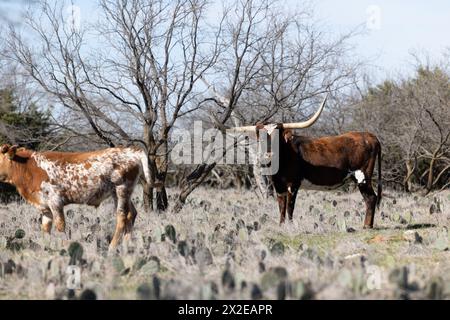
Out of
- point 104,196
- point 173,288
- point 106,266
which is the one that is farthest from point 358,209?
point 173,288

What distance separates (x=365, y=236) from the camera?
9.16 meters

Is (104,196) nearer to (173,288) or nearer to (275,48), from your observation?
(173,288)

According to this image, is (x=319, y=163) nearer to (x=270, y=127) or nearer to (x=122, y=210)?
(x=270, y=127)

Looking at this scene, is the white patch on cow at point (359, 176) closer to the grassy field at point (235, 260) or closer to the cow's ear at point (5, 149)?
the grassy field at point (235, 260)

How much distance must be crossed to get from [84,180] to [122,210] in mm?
638

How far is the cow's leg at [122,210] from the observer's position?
8.30m

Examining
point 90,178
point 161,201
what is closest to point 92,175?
point 90,178

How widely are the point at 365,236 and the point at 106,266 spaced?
13.7 feet

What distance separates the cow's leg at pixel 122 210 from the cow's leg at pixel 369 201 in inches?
149

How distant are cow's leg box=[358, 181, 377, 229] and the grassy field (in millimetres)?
188

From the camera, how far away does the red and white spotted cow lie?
8.48 meters

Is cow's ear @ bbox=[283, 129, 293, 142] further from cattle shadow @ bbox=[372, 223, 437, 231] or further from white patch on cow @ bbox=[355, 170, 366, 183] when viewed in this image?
cattle shadow @ bbox=[372, 223, 437, 231]

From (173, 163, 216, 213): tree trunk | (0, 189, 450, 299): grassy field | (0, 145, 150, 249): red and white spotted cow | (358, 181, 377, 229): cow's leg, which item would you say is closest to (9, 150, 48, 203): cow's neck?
(0, 145, 150, 249): red and white spotted cow
